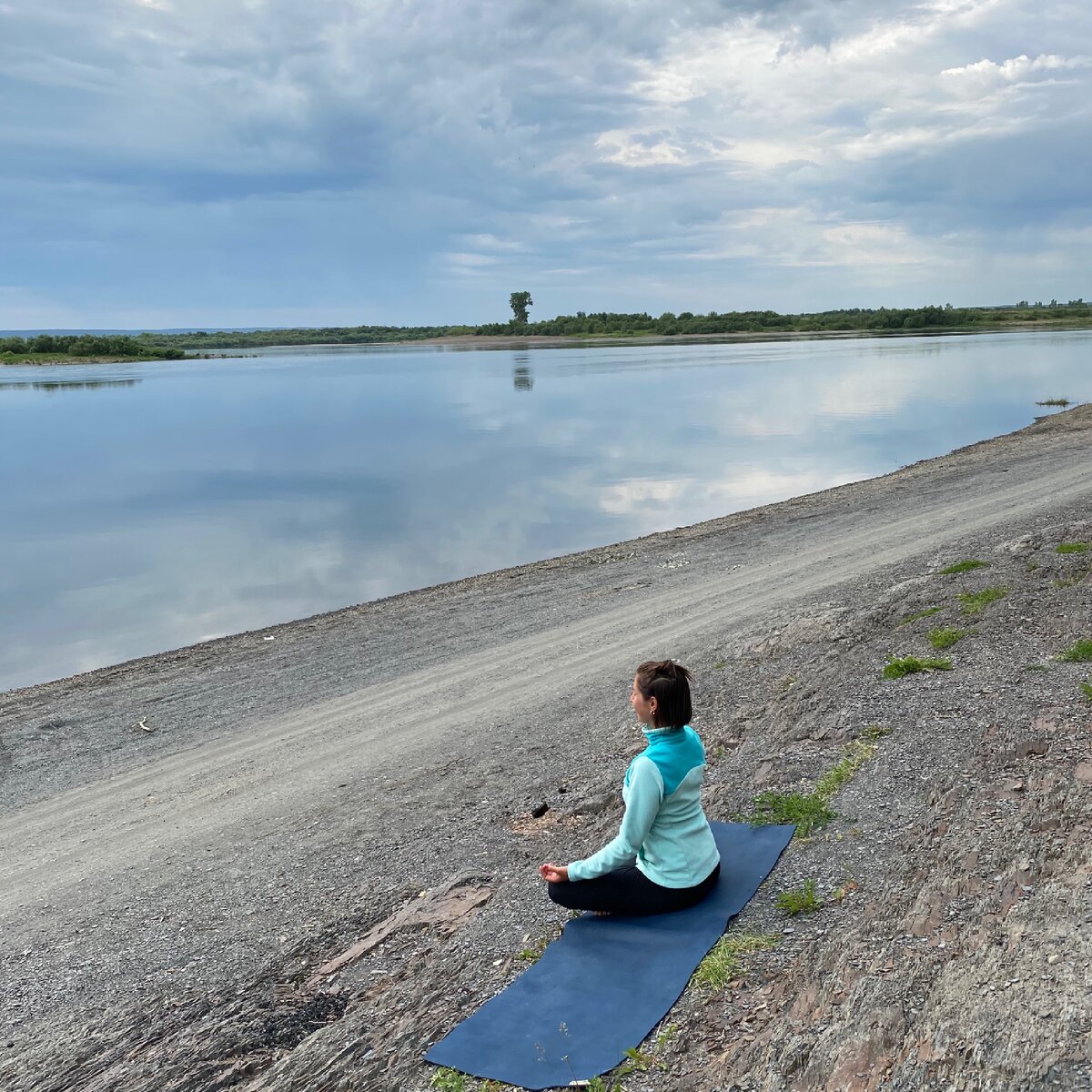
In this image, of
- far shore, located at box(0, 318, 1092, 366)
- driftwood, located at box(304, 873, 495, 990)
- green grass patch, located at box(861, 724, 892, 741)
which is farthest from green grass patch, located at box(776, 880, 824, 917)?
far shore, located at box(0, 318, 1092, 366)

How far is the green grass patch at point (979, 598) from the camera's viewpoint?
10008 millimetres

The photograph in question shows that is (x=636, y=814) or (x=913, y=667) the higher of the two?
(x=636, y=814)

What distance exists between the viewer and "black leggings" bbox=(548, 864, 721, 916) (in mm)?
5102

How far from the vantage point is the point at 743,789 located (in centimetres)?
673

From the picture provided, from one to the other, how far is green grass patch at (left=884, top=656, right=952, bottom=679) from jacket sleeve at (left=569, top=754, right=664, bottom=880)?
4.16 metres

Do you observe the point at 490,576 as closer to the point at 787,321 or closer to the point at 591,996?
the point at 591,996

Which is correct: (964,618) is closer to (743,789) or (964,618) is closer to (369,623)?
Answer: (743,789)

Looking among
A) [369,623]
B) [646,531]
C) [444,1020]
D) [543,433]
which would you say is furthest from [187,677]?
[543,433]

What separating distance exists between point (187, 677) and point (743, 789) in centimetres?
952

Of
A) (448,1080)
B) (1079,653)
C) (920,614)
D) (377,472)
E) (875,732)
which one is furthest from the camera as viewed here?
(377,472)

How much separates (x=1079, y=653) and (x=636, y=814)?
4831 mm

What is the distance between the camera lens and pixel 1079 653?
7.95 metres

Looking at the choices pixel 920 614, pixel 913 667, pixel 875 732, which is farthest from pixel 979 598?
pixel 875 732

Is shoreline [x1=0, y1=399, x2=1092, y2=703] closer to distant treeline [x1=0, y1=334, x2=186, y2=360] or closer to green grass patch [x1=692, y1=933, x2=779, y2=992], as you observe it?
green grass patch [x1=692, y1=933, x2=779, y2=992]
